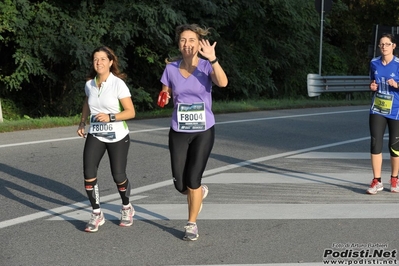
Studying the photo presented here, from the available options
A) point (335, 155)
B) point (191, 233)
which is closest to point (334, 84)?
point (335, 155)

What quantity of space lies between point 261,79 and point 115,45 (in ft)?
25.3

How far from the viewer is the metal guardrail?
24828mm

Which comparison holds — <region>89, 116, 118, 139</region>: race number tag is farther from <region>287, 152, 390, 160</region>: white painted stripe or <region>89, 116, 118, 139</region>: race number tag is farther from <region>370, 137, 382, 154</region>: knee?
<region>287, 152, 390, 160</region>: white painted stripe

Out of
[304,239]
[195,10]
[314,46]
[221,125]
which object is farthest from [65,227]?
[314,46]

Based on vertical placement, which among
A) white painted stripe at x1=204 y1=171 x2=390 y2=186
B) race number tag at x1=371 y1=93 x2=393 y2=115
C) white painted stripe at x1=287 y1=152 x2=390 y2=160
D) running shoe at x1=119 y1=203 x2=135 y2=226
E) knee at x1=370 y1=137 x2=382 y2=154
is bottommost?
white painted stripe at x1=287 y1=152 x2=390 y2=160

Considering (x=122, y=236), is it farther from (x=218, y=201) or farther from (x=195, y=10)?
(x=195, y=10)

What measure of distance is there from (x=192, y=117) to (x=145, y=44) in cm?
1649

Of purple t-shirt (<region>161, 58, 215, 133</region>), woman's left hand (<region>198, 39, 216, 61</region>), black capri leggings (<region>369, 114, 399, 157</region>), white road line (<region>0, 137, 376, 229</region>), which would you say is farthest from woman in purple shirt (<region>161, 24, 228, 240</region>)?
black capri leggings (<region>369, 114, 399, 157</region>)

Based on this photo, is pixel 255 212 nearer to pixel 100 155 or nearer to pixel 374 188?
pixel 100 155

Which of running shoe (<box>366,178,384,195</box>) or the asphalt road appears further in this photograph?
running shoe (<box>366,178,384,195</box>)

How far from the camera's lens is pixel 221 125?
621 inches

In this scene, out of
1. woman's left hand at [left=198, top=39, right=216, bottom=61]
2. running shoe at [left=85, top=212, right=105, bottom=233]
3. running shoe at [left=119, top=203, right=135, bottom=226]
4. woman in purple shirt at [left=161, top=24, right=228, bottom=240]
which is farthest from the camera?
running shoe at [left=119, top=203, right=135, bottom=226]

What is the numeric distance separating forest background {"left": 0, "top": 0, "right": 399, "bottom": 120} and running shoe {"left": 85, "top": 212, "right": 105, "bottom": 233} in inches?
511

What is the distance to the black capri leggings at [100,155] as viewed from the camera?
285 inches
